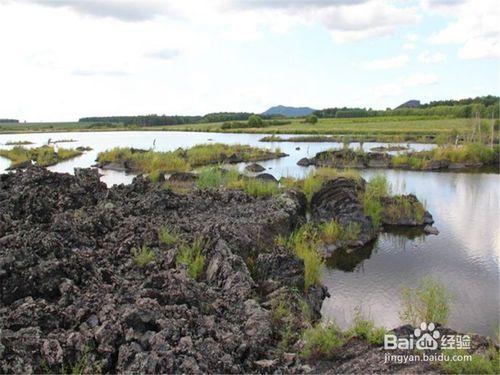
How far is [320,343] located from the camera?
7680 mm

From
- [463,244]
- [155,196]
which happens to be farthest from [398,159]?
[155,196]

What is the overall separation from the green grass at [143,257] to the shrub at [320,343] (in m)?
3.79

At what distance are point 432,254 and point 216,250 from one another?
7441mm

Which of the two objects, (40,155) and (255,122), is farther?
(255,122)

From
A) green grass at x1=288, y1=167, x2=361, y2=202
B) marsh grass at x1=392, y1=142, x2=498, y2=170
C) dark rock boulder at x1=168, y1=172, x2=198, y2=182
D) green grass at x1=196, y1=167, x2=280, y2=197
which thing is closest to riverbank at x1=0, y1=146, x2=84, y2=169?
dark rock boulder at x1=168, y1=172, x2=198, y2=182

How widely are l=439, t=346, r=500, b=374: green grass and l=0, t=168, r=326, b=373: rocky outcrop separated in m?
2.31

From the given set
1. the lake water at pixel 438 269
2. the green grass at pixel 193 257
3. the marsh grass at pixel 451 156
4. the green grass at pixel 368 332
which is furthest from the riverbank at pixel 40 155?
the green grass at pixel 368 332

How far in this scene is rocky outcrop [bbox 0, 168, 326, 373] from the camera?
257 inches

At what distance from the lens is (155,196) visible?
50.5ft

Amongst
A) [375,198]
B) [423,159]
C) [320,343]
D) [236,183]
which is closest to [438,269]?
[375,198]

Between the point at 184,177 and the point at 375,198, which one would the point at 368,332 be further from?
the point at 184,177

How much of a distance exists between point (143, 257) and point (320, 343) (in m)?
4.20

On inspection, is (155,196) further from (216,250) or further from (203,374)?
(203,374)

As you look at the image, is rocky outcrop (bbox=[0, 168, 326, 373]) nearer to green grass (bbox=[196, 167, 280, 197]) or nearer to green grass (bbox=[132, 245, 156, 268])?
green grass (bbox=[132, 245, 156, 268])
